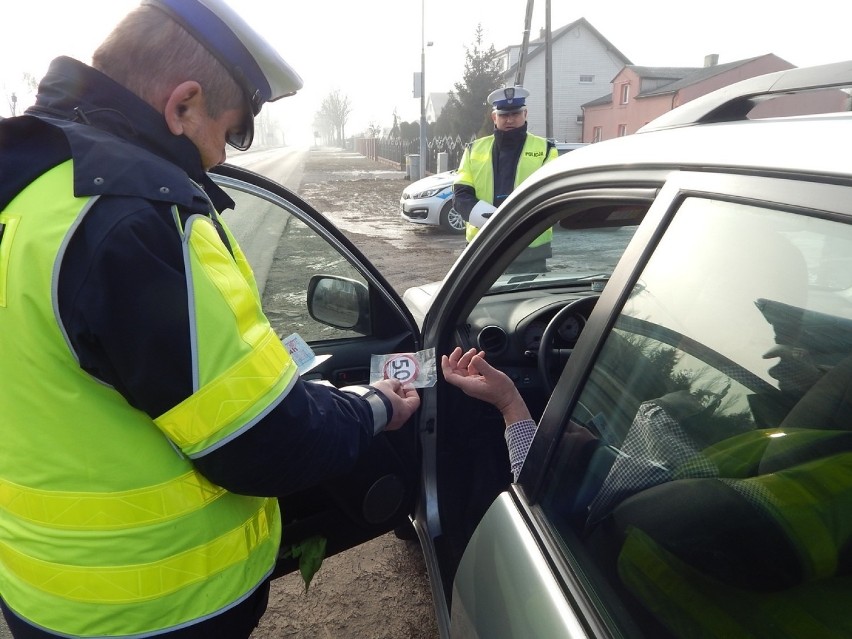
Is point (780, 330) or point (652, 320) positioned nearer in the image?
point (780, 330)

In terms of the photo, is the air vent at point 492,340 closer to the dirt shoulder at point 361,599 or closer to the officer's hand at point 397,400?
the officer's hand at point 397,400

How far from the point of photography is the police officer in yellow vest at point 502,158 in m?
5.05

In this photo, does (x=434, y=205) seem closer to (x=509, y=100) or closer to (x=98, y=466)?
(x=509, y=100)

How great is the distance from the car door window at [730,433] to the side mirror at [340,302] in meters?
1.32

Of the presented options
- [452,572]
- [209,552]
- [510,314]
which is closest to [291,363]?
[209,552]

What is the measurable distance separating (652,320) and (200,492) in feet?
3.02

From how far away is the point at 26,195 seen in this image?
3.52 ft

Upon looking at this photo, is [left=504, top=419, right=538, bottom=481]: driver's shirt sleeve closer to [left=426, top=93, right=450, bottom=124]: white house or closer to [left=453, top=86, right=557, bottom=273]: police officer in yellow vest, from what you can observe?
[left=453, top=86, right=557, bottom=273]: police officer in yellow vest

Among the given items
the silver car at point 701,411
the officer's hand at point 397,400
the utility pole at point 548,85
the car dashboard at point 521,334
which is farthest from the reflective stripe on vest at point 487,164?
the utility pole at point 548,85

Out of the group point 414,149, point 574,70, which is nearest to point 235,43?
A: point 414,149

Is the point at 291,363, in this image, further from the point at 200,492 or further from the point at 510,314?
the point at 510,314

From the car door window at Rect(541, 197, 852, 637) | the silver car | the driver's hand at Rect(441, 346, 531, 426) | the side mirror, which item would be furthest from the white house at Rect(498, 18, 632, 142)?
the car door window at Rect(541, 197, 852, 637)

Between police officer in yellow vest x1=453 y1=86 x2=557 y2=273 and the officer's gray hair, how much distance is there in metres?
3.88

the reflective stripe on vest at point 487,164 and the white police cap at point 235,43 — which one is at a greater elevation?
the white police cap at point 235,43
